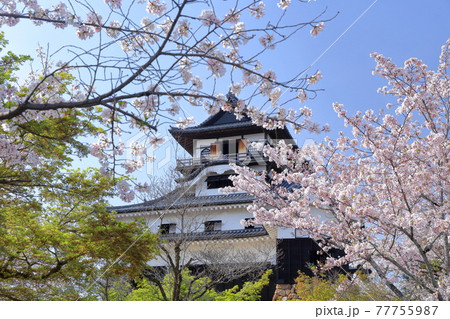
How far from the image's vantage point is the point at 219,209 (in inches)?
599

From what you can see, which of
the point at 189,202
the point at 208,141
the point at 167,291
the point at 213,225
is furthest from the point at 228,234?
the point at 208,141

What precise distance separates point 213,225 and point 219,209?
64cm

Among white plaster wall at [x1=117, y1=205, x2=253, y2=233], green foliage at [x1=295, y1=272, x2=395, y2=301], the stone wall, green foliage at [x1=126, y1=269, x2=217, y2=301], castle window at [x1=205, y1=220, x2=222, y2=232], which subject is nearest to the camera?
green foliage at [x1=295, y1=272, x2=395, y2=301]

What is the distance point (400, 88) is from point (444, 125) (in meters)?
0.83

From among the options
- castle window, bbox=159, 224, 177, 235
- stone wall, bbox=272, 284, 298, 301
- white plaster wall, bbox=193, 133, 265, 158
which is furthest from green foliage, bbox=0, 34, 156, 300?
white plaster wall, bbox=193, 133, 265, 158

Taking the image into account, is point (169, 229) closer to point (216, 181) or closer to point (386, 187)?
point (216, 181)

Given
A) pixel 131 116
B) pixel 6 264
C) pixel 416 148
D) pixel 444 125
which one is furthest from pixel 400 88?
pixel 6 264

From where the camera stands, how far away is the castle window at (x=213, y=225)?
14758mm

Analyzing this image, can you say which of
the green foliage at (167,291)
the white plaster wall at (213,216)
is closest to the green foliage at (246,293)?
the green foliage at (167,291)

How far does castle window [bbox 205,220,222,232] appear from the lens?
581 inches

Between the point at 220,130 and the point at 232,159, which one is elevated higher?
the point at 220,130

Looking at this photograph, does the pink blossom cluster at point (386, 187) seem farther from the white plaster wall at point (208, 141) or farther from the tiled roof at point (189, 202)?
the white plaster wall at point (208, 141)

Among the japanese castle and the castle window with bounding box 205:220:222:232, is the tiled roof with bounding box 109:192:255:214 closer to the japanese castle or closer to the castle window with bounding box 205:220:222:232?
the japanese castle

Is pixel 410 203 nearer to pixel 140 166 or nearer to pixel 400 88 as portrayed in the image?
pixel 400 88
